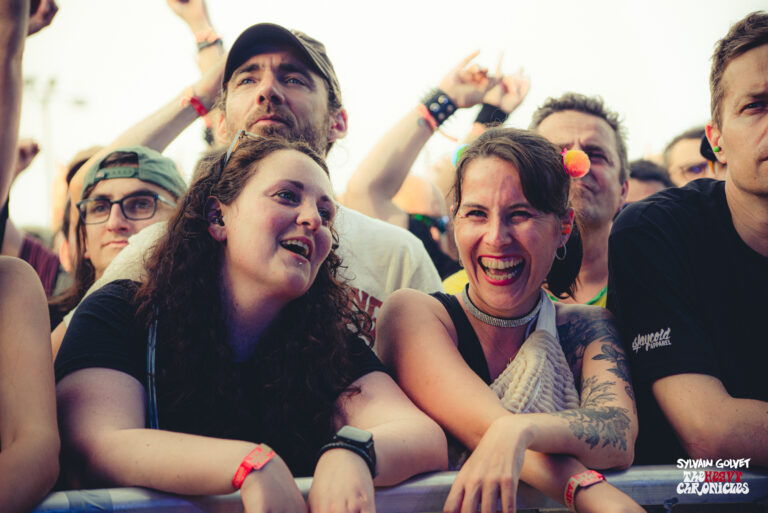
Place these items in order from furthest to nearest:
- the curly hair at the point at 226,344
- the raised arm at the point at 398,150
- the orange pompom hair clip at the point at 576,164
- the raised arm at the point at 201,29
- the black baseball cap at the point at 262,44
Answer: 1. the raised arm at the point at 201,29
2. the raised arm at the point at 398,150
3. the black baseball cap at the point at 262,44
4. the orange pompom hair clip at the point at 576,164
5. the curly hair at the point at 226,344

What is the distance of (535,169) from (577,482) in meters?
1.09

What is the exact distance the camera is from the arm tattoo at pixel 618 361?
2.14 m

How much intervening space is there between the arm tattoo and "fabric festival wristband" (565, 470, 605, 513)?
18.7 inches

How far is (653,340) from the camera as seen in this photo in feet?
7.26

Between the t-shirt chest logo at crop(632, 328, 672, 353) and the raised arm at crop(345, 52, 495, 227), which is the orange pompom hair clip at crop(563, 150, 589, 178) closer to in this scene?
the t-shirt chest logo at crop(632, 328, 672, 353)

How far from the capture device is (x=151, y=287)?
2064 mm

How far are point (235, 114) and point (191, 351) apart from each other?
1.34 metres

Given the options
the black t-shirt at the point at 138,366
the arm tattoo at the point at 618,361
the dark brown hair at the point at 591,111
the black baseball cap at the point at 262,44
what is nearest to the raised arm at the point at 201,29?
the black baseball cap at the point at 262,44

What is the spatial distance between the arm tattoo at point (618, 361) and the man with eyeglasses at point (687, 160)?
326 centimetres

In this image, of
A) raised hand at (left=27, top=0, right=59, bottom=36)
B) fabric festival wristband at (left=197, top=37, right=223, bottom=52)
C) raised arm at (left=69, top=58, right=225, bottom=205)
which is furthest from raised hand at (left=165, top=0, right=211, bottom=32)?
raised hand at (left=27, top=0, right=59, bottom=36)

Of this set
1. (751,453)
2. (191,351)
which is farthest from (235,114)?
(751,453)

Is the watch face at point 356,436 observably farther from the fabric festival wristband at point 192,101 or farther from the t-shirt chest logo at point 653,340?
the fabric festival wristband at point 192,101

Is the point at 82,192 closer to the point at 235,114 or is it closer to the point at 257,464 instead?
the point at 235,114

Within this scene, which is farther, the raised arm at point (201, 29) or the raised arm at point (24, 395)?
the raised arm at point (201, 29)
